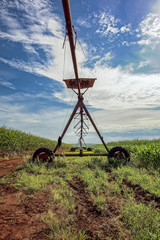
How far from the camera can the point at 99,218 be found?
2.67 m

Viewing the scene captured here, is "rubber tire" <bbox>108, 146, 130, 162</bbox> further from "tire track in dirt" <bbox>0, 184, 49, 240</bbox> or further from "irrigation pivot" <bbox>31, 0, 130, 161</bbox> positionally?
"tire track in dirt" <bbox>0, 184, 49, 240</bbox>

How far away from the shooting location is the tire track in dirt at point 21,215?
228 cm

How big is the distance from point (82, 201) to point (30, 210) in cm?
117

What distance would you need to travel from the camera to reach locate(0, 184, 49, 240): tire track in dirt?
228cm

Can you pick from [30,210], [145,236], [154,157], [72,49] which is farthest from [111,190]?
[72,49]

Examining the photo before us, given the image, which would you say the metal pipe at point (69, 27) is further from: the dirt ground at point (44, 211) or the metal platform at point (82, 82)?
the dirt ground at point (44, 211)

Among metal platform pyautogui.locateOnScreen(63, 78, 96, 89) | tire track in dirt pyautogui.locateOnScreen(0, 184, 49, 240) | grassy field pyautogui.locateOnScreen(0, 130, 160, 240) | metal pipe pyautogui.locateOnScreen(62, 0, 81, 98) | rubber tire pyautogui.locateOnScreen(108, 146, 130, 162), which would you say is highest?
metal pipe pyautogui.locateOnScreen(62, 0, 81, 98)

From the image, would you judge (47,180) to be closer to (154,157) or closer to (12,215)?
(12,215)

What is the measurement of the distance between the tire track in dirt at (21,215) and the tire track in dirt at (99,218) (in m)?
0.70

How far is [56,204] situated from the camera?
313cm

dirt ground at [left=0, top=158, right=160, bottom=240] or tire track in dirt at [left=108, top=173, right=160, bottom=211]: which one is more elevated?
tire track in dirt at [left=108, top=173, right=160, bottom=211]

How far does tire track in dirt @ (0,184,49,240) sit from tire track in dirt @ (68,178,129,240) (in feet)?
2.30

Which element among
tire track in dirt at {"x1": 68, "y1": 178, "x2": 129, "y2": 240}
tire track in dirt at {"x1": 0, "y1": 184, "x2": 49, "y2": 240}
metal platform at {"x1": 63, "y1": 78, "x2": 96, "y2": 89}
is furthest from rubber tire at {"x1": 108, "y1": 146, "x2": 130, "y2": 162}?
metal platform at {"x1": 63, "y1": 78, "x2": 96, "y2": 89}

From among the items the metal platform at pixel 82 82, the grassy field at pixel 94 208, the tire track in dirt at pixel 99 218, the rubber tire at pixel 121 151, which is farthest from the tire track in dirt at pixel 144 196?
the metal platform at pixel 82 82
